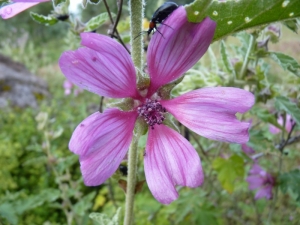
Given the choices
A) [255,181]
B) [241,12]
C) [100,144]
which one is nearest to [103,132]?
[100,144]

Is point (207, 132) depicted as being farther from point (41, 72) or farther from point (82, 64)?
point (41, 72)

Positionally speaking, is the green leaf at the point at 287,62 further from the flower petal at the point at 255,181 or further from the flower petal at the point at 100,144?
the flower petal at the point at 255,181

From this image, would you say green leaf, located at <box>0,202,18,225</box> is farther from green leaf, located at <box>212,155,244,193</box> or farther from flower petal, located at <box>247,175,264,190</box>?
flower petal, located at <box>247,175,264,190</box>

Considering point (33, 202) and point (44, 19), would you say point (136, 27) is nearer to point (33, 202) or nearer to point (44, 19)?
point (44, 19)

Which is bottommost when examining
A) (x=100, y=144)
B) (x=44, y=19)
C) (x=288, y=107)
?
(x=288, y=107)

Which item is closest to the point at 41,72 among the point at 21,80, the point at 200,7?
the point at 21,80
